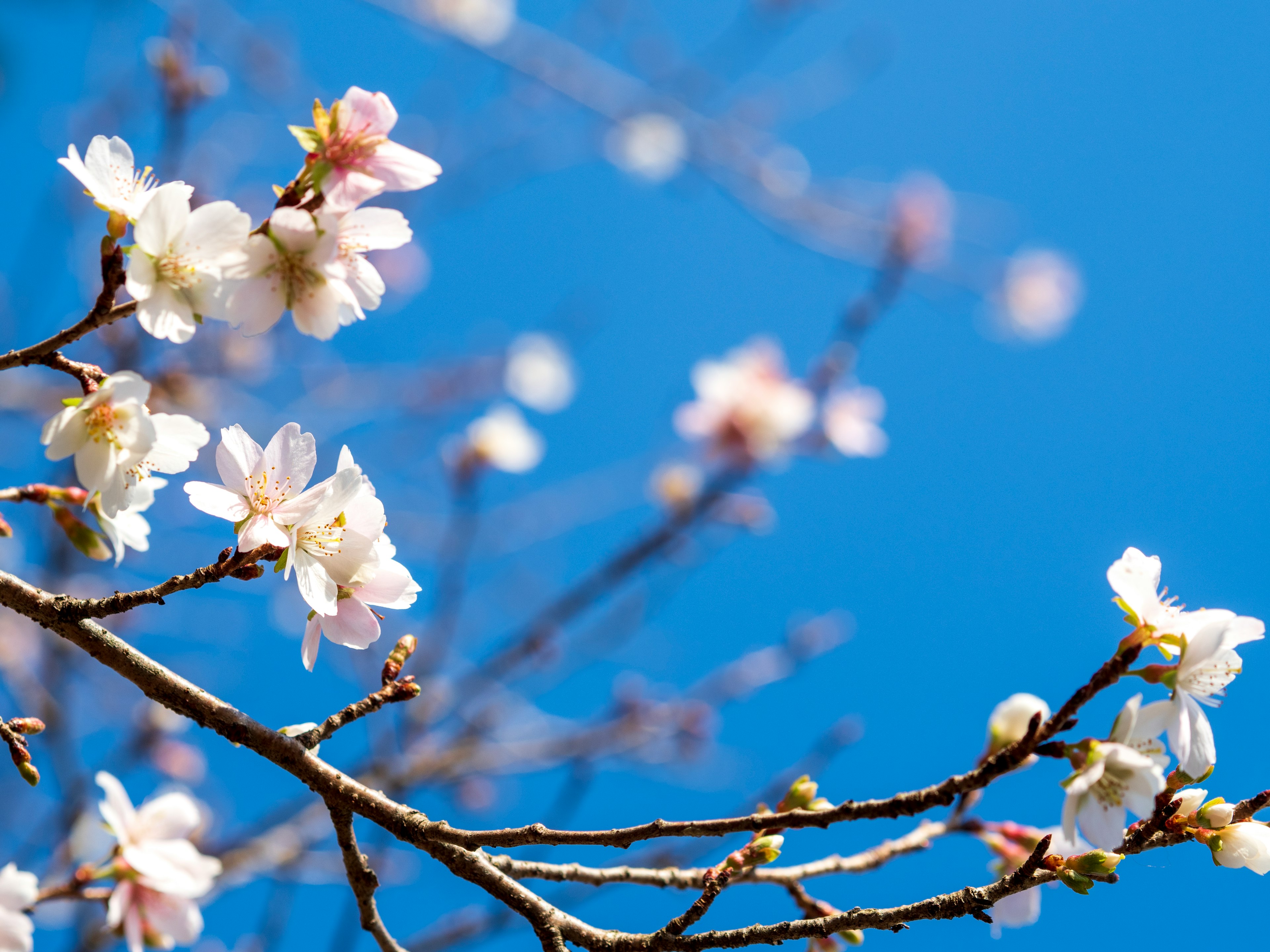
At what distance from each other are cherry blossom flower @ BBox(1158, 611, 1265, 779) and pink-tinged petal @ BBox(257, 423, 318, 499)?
1046mm

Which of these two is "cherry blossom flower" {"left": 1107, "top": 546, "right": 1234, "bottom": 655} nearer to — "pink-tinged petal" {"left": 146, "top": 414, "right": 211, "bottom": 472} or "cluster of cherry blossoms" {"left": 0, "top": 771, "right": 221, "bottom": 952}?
"pink-tinged petal" {"left": 146, "top": 414, "right": 211, "bottom": 472}

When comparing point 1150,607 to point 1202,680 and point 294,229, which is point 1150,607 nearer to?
point 1202,680

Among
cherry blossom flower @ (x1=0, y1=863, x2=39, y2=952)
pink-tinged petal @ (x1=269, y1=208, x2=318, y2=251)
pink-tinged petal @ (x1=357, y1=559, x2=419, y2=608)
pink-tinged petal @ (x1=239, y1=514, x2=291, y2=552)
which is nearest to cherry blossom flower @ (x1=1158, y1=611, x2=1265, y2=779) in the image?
pink-tinged petal @ (x1=357, y1=559, x2=419, y2=608)

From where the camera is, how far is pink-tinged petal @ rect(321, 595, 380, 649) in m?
1.07

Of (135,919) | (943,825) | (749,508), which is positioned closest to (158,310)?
(135,919)

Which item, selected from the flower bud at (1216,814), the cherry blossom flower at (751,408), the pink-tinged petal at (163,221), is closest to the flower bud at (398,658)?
the pink-tinged petal at (163,221)

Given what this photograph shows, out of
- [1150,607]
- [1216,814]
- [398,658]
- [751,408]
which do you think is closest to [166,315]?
[398,658]

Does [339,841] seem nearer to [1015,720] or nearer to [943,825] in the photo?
[943,825]

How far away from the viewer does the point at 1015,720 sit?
1.35 m

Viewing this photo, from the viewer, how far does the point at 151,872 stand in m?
1.19

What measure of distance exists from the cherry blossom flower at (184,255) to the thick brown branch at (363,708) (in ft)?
1.62

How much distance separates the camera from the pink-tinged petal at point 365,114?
103 cm

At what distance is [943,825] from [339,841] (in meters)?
0.91

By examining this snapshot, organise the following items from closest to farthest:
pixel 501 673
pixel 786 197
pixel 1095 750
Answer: pixel 1095 750, pixel 501 673, pixel 786 197
